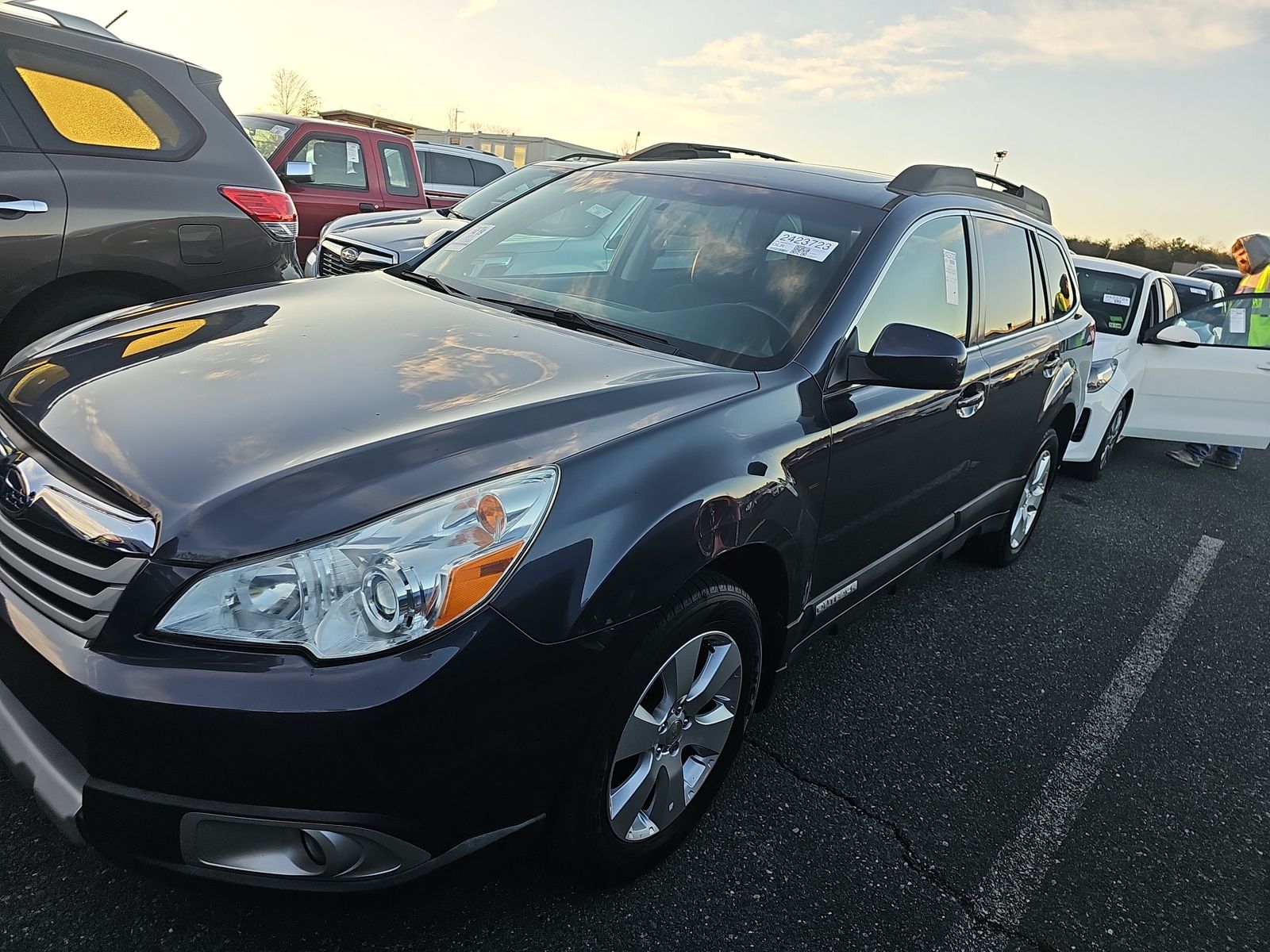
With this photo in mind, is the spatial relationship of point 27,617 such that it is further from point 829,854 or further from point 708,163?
point 708,163

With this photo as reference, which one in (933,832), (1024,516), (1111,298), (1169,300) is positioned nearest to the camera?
(933,832)

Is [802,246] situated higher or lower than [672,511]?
higher

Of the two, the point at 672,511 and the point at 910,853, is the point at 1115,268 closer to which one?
the point at 910,853

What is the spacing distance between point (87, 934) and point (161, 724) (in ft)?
2.25

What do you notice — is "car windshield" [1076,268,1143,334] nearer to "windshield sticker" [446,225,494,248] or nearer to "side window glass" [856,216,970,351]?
"side window glass" [856,216,970,351]

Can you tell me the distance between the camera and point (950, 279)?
311 cm

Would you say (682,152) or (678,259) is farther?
(682,152)

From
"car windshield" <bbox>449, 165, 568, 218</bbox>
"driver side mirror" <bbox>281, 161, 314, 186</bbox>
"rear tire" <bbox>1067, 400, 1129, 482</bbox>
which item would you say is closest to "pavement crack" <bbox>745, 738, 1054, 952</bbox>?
"driver side mirror" <bbox>281, 161, 314, 186</bbox>

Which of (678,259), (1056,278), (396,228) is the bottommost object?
(396,228)

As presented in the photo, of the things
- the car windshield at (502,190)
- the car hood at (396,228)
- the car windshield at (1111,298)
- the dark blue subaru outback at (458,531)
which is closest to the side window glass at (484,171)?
the car windshield at (502,190)

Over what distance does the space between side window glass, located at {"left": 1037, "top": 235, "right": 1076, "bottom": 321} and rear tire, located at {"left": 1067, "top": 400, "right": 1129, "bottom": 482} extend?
228cm

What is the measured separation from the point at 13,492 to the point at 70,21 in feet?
10.2

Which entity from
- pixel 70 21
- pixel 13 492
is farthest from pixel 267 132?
pixel 13 492

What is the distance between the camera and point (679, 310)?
260cm
